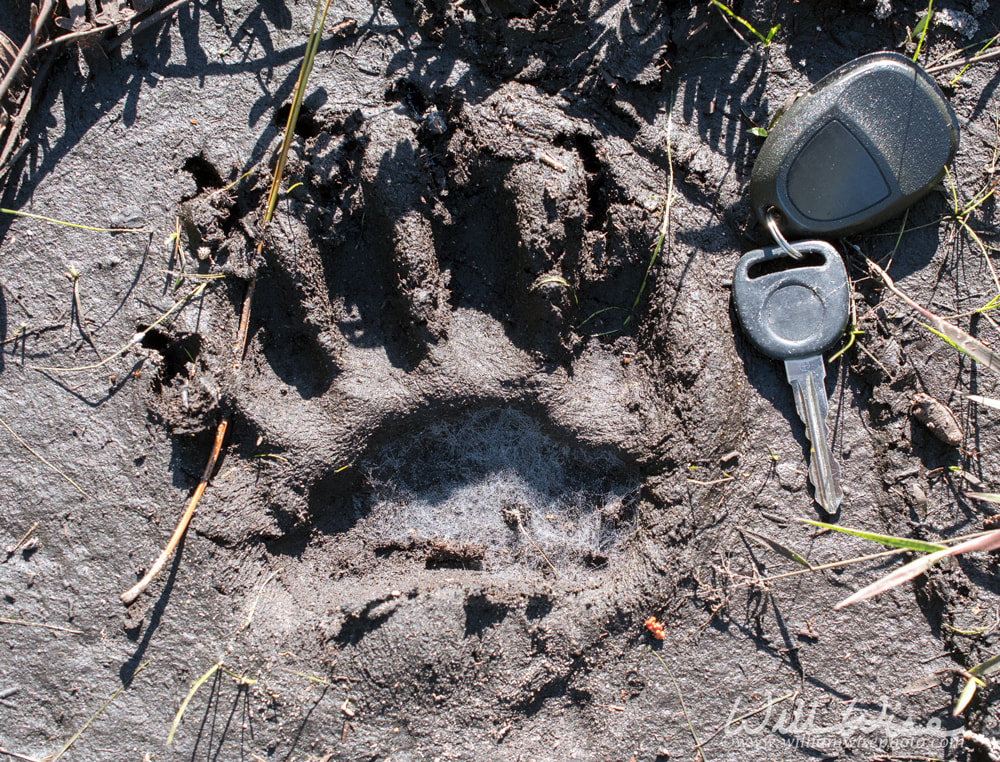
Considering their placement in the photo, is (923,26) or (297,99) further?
(923,26)

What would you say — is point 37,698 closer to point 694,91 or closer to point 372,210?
point 372,210

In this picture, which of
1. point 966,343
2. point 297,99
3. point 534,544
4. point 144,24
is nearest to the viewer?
point 966,343

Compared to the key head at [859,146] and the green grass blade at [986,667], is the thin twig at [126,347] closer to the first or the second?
the key head at [859,146]

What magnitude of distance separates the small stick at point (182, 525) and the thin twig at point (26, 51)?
3.66 feet

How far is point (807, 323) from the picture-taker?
6.54 ft

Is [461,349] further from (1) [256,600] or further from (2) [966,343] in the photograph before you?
(2) [966,343]

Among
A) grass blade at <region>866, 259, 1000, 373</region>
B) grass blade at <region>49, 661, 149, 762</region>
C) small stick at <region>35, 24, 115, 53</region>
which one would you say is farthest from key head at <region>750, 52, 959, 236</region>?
grass blade at <region>49, 661, 149, 762</region>

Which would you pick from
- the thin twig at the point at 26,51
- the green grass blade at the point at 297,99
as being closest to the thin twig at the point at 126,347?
the green grass blade at the point at 297,99

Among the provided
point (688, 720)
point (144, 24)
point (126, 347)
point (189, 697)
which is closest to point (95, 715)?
point (189, 697)

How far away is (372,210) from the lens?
2.01m

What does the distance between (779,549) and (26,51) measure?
8.54 ft

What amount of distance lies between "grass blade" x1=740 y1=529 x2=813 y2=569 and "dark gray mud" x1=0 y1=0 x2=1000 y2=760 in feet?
0.13

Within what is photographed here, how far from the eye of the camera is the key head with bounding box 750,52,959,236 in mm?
1921

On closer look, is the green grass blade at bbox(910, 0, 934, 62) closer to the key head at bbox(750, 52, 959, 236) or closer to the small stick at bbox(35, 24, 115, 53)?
the key head at bbox(750, 52, 959, 236)
